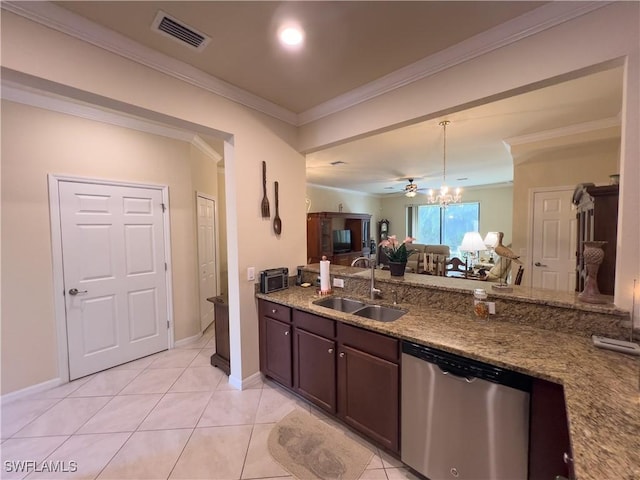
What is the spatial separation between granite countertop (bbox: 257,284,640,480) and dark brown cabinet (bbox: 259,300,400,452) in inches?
5.1

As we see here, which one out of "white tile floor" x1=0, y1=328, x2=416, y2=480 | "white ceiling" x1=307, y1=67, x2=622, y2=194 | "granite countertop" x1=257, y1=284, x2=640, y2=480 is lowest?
"white tile floor" x1=0, y1=328, x2=416, y2=480

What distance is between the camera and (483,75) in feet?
5.82

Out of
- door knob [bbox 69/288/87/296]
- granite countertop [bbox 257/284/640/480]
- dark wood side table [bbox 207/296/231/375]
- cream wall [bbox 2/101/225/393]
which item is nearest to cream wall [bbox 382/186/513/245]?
→ granite countertop [bbox 257/284/640/480]

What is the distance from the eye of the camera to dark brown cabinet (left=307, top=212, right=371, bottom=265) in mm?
6371

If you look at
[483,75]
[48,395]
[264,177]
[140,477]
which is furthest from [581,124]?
[48,395]

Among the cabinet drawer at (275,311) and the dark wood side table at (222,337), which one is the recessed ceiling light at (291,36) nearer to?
the cabinet drawer at (275,311)

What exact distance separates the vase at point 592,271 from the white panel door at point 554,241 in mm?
2782

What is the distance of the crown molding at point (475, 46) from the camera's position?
1.48 meters

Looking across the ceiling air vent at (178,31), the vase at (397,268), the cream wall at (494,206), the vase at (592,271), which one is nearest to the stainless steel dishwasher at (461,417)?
the vase at (592,271)

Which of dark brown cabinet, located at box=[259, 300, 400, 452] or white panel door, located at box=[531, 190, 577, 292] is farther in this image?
white panel door, located at box=[531, 190, 577, 292]

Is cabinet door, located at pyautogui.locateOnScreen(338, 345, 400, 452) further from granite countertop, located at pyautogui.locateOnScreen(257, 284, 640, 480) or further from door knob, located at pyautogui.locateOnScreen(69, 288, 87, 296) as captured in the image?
door knob, located at pyautogui.locateOnScreen(69, 288, 87, 296)

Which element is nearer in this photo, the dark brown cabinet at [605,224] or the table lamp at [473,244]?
the dark brown cabinet at [605,224]

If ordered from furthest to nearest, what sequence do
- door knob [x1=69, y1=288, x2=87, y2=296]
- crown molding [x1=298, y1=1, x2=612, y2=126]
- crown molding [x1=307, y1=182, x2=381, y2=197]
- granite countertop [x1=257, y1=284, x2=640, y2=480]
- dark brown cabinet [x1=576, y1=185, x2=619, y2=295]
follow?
crown molding [x1=307, y1=182, x2=381, y2=197] → door knob [x1=69, y1=288, x2=87, y2=296] → dark brown cabinet [x1=576, y1=185, x2=619, y2=295] → crown molding [x1=298, y1=1, x2=612, y2=126] → granite countertop [x1=257, y1=284, x2=640, y2=480]

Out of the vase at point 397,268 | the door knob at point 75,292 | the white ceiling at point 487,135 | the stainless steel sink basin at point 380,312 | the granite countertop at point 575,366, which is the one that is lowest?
the stainless steel sink basin at point 380,312
